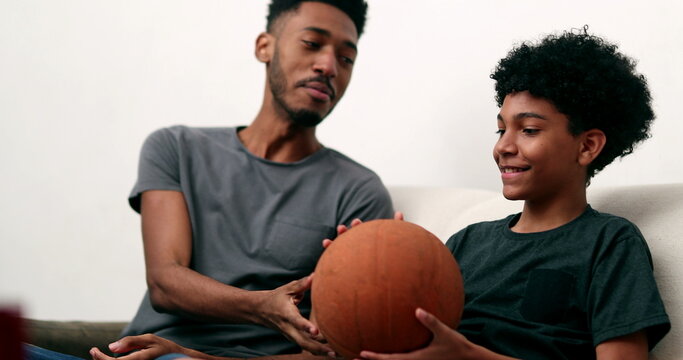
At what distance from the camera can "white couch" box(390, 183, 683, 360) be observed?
53.9 inches

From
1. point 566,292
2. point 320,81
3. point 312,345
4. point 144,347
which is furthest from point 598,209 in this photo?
point 144,347

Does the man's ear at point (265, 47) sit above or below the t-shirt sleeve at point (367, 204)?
above

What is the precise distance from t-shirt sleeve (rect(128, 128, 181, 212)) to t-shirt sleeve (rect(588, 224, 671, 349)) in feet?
3.80

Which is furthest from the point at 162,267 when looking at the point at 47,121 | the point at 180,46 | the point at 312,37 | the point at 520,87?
the point at 47,121

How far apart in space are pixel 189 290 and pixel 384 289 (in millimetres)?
720

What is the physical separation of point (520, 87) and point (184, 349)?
97 centimetres

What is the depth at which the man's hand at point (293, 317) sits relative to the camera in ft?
5.05

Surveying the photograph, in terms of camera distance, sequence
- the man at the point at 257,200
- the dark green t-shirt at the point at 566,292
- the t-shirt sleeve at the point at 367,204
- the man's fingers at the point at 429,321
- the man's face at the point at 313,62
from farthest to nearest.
→ 1. the man's face at the point at 313,62
2. the t-shirt sleeve at the point at 367,204
3. the man at the point at 257,200
4. the dark green t-shirt at the point at 566,292
5. the man's fingers at the point at 429,321

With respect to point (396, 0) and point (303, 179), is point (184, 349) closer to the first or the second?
Result: point (303, 179)

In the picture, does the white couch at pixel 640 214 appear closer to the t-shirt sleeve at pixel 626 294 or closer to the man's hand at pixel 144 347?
the t-shirt sleeve at pixel 626 294

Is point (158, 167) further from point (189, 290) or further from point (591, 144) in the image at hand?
point (591, 144)

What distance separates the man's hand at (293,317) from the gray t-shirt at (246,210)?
21 cm

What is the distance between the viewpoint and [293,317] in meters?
1.57

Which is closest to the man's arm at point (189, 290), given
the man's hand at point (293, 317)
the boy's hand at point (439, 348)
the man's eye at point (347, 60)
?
the man's hand at point (293, 317)
